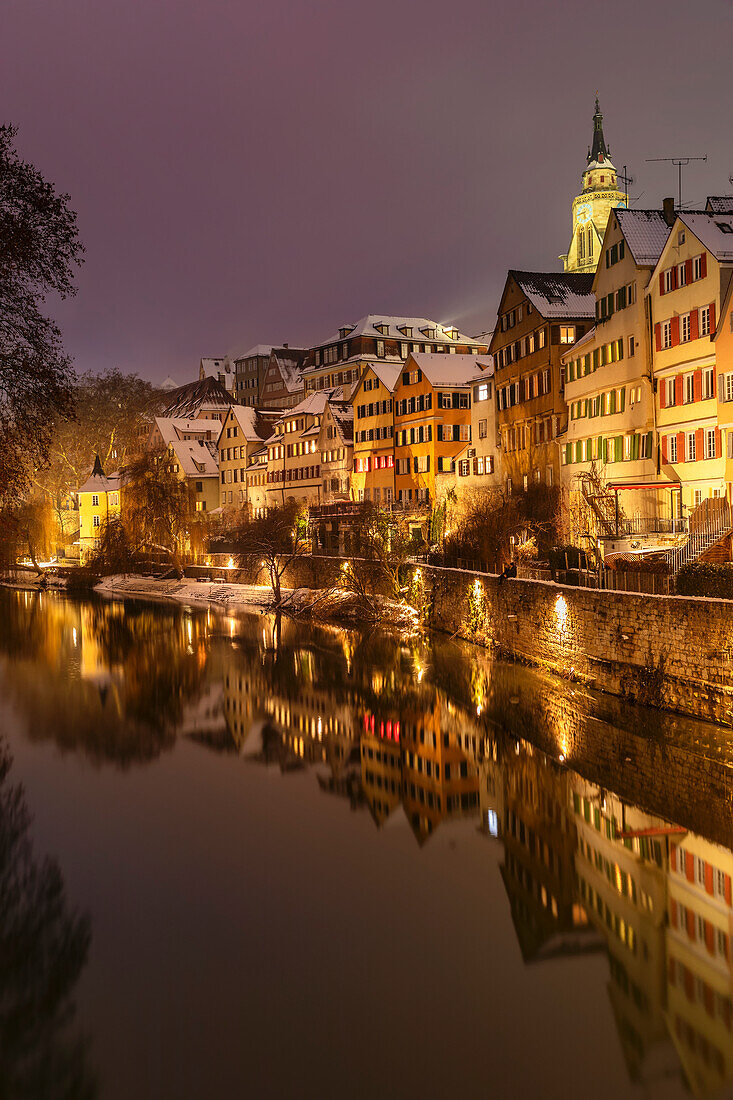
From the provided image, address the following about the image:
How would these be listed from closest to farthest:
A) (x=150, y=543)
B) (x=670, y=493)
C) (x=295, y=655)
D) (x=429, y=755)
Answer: (x=429, y=755)
(x=670, y=493)
(x=295, y=655)
(x=150, y=543)

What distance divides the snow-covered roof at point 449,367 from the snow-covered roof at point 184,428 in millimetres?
35925

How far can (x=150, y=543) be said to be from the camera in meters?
69.5

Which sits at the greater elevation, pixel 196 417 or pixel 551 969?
pixel 196 417

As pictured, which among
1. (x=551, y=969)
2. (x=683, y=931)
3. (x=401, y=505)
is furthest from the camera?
(x=401, y=505)

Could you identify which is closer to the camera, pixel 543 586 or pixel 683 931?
pixel 683 931

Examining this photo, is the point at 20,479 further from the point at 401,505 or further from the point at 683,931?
the point at 401,505

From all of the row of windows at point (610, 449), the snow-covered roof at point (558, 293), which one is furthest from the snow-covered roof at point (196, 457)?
the row of windows at point (610, 449)

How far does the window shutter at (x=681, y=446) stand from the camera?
30.4 meters

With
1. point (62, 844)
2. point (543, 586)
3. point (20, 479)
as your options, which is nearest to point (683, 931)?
point (62, 844)

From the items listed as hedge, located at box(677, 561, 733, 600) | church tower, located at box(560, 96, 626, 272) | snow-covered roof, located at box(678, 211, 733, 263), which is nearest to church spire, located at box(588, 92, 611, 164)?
church tower, located at box(560, 96, 626, 272)

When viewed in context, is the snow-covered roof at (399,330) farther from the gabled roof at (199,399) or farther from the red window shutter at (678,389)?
the red window shutter at (678,389)

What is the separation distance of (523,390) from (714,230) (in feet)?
54.7

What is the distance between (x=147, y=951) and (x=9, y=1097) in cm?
315

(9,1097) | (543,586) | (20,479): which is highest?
(20,479)
